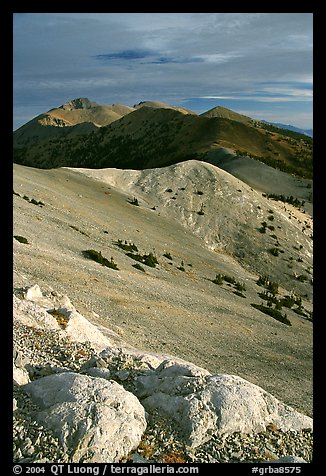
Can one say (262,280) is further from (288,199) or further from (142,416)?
(142,416)

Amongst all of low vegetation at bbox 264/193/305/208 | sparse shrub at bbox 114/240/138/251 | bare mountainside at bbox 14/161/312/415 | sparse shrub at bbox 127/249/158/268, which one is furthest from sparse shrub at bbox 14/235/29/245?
low vegetation at bbox 264/193/305/208

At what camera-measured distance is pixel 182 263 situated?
A: 34531 mm

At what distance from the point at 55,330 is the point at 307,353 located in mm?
15812

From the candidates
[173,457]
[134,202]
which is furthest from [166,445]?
[134,202]

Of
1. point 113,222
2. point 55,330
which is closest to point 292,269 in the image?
point 113,222

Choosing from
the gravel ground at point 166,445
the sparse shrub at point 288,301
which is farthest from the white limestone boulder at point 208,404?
the sparse shrub at point 288,301

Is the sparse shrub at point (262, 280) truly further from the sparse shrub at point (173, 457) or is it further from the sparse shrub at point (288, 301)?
the sparse shrub at point (173, 457)

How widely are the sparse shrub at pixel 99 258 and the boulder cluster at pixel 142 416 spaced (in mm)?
16956

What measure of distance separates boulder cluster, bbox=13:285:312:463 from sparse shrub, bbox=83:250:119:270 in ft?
55.6

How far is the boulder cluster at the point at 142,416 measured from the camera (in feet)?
24.2

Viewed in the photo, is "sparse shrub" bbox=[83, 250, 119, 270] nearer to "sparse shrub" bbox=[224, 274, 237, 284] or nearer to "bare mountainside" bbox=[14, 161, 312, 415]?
"bare mountainside" bbox=[14, 161, 312, 415]

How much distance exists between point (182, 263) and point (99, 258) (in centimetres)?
876

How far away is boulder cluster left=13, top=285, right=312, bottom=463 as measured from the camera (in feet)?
24.2
